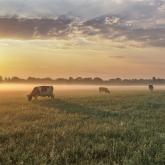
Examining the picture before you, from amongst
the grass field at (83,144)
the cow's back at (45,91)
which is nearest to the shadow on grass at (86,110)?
the grass field at (83,144)

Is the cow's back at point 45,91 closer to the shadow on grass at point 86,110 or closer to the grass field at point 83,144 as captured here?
the shadow on grass at point 86,110

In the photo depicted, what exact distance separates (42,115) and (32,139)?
8159mm

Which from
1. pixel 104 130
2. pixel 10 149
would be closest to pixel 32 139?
pixel 10 149

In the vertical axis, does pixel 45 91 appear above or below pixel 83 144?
above

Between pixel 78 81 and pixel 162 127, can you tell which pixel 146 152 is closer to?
pixel 162 127

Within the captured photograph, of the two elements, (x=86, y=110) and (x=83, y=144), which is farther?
(x=86, y=110)

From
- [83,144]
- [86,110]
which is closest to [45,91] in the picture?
[86,110]

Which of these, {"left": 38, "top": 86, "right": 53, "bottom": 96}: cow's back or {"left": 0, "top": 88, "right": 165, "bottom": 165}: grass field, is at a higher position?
{"left": 38, "top": 86, "right": 53, "bottom": 96}: cow's back

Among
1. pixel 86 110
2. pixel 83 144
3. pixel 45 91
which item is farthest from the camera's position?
pixel 45 91

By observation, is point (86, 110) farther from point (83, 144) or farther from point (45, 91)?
point (45, 91)

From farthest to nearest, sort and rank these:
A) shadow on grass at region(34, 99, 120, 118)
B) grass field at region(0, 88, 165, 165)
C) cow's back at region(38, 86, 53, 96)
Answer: cow's back at region(38, 86, 53, 96) < shadow on grass at region(34, 99, 120, 118) < grass field at region(0, 88, 165, 165)

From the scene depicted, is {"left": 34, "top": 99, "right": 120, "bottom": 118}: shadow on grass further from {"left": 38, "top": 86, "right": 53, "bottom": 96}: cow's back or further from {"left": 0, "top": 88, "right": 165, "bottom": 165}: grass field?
{"left": 38, "top": 86, "right": 53, "bottom": 96}: cow's back

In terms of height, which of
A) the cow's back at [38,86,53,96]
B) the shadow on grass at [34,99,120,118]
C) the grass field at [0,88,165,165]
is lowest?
the grass field at [0,88,165,165]

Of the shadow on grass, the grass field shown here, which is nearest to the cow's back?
the shadow on grass
